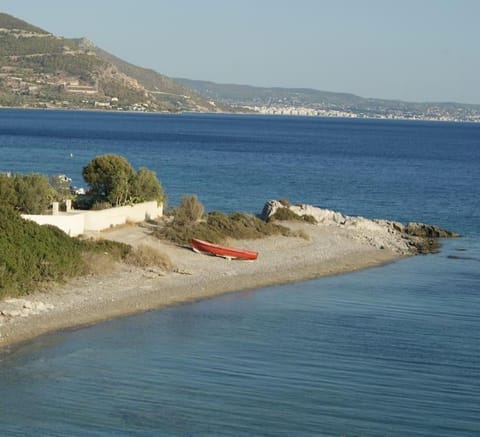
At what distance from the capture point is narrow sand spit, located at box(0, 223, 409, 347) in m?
24.4

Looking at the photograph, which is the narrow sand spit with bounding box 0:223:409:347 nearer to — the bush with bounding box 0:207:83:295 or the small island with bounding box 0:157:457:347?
the small island with bounding box 0:157:457:347

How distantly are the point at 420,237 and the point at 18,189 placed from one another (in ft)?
59.2

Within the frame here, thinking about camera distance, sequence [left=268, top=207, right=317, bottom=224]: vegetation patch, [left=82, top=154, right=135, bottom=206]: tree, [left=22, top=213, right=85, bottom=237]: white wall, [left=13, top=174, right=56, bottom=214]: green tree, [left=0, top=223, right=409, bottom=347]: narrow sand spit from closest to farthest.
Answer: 1. [left=0, top=223, right=409, bottom=347]: narrow sand spit
2. [left=22, top=213, right=85, bottom=237]: white wall
3. [left=13, top=174, right=56, bottom=214]: green tree
4. [left=82, top=154, right=135, bottom=206]: tree
5. [left=268, top=207, right=317, bottom=224]: vegetation patch

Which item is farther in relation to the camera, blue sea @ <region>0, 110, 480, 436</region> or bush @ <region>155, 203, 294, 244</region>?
bush @ <region>155, 203, 294, 244</region>

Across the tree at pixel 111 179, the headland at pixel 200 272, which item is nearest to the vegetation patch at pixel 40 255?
the headland at pixel 200 272

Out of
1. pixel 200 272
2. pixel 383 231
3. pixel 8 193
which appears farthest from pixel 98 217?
pixel 383 231

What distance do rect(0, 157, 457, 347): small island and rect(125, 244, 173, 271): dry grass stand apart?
3 cm

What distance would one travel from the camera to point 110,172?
3922 cm

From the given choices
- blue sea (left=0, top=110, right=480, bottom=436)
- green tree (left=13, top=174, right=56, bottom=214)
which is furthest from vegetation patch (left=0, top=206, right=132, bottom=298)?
green tree (left=13, top=174, right=56, bottom=214)

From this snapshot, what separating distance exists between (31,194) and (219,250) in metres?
6.15

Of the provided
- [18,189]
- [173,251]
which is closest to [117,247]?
[173,251]

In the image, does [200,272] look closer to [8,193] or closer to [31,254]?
[31,254]

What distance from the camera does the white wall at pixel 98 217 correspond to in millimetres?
31891

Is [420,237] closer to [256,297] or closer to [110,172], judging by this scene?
[110,172]
